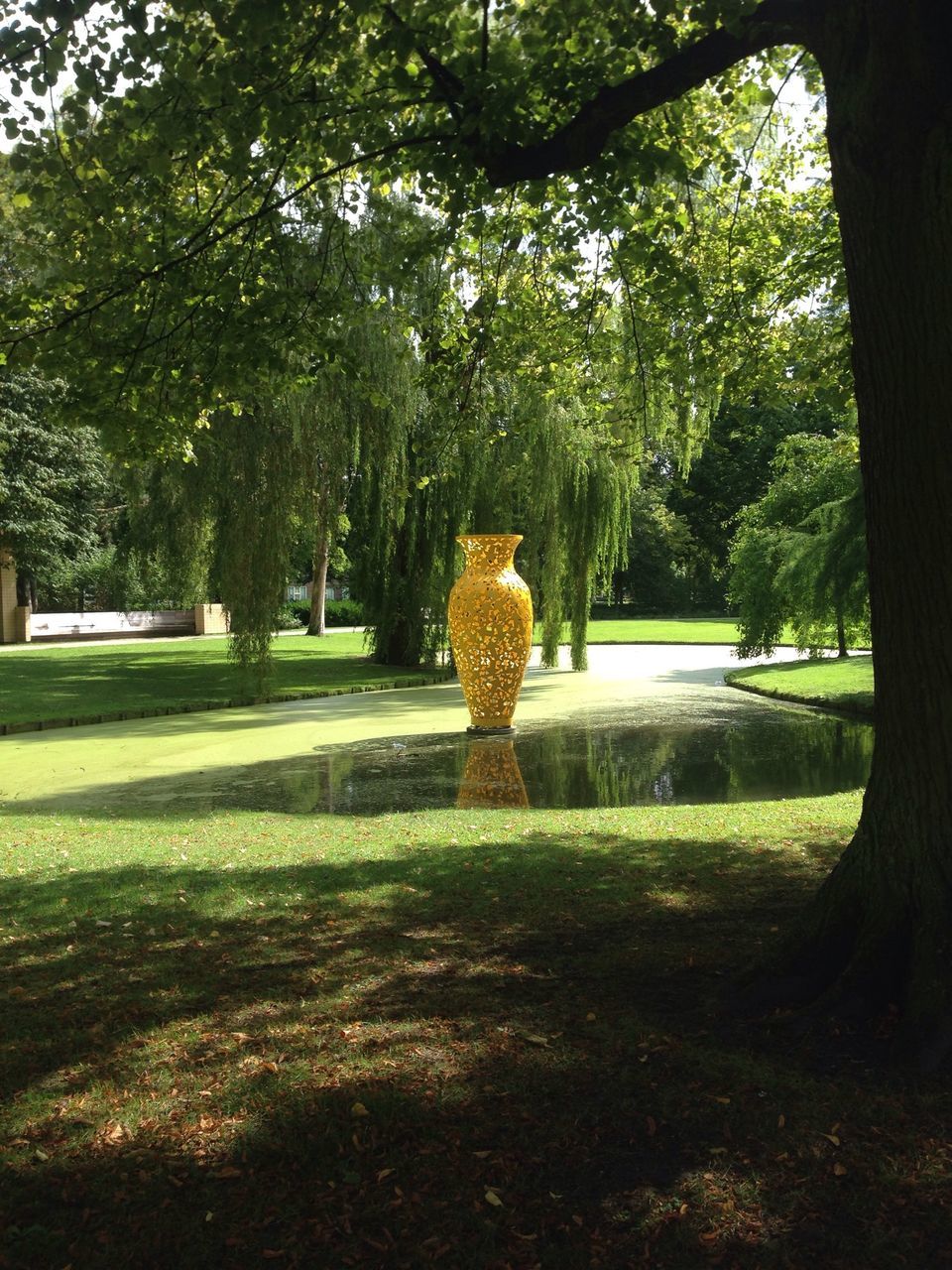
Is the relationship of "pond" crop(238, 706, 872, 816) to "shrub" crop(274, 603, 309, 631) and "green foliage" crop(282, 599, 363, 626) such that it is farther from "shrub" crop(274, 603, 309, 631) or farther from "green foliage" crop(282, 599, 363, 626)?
"green foliage" crop(282, 599, 363, 626)

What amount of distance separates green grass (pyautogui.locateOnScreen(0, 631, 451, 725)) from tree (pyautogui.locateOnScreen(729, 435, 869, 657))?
7184 mm

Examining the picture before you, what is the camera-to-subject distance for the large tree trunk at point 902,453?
141 inches

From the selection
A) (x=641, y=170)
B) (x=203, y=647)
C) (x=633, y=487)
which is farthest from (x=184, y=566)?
(x=641, y=170)

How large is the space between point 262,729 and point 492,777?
4.85 meters

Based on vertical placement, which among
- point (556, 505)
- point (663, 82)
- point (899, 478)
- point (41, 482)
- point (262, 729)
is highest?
point (41, 482)

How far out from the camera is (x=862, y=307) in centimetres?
372

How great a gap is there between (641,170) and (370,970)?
3869 millimetres

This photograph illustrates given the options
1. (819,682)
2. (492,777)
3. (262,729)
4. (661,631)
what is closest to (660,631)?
(661,631)

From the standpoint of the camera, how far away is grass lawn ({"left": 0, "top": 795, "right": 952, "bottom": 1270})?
8.61 ft

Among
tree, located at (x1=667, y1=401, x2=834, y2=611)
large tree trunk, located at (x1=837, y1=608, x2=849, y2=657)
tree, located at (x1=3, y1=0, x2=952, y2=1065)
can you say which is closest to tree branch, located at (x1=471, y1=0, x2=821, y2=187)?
tree, located at (x1=3, y1=0, x2=952, y2=1065)

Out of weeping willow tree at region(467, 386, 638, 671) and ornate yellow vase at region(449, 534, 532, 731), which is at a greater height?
weeping willow tree at region(467, 386, 638, 671)

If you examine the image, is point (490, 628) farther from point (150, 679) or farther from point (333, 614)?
point (333, 614)

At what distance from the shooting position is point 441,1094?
3215mm

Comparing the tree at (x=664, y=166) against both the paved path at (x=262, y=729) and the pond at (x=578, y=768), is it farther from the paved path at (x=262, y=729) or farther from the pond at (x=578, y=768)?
the paved path at (x=262, y=729)
